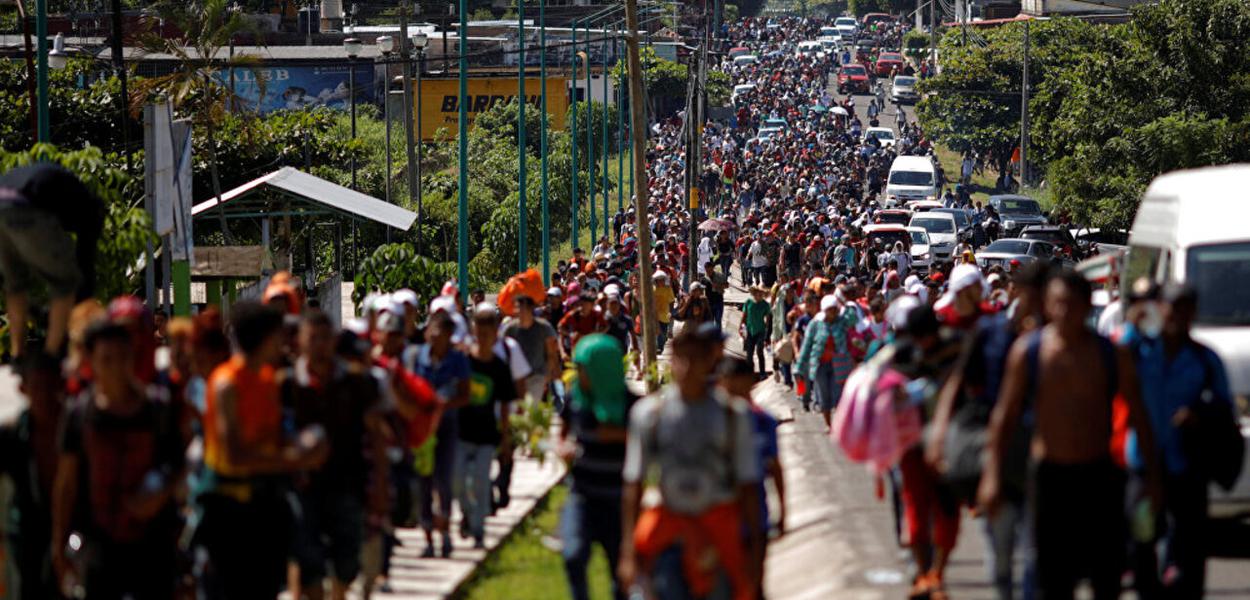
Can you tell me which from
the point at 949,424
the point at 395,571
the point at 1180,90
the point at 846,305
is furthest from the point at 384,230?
the point at 949,424

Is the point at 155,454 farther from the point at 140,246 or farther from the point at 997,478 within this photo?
the point at 140,246

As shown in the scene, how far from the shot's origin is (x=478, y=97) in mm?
87500

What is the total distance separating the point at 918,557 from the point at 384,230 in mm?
39000

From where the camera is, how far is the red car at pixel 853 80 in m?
104

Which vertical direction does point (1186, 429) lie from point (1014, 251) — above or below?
above

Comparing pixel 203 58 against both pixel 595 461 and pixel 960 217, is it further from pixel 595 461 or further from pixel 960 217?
pixel 595 461

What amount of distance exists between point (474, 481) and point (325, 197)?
13.6m

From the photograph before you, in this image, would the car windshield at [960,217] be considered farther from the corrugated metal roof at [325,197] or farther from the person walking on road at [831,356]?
the person walking on road at [831,356]

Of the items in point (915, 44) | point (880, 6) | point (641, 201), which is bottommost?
point (915, 44)

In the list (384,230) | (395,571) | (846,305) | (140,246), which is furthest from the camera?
(384,230)

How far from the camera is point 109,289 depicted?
20078mm

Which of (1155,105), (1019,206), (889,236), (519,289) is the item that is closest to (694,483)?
(519,289)

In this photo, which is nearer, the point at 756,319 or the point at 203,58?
the point at 756,319

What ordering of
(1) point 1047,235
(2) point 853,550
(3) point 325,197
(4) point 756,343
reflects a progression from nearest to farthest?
(2) point 853,550 → (4) point 756,343 → (3) point 325,197 → (1) point 1047,235
